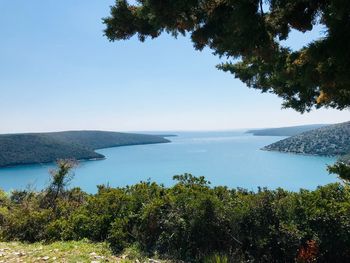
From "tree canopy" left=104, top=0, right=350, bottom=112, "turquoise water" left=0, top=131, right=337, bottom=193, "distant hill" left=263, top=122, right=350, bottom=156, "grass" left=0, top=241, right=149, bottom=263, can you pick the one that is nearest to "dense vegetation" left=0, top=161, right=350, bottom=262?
"grass" left=0, top=241, right=149, bottom=263

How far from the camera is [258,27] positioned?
3.97 meters

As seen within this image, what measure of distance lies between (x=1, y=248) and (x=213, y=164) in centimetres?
12970

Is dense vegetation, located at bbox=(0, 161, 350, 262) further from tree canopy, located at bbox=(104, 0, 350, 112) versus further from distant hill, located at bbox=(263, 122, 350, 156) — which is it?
distant hill, located at bbox=(263, 122, 350, 156)

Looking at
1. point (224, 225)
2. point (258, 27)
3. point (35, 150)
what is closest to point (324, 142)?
point (35, 150)

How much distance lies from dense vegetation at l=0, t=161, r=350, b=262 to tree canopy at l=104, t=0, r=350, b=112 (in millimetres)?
3838

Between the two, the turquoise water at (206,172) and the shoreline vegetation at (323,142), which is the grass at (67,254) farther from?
the shoreline vegetation at (323,142)

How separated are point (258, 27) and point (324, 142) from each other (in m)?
140

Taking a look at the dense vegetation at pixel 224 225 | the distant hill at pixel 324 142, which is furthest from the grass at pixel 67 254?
the distant hill at pixel 324 142

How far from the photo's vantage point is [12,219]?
12.3 metres

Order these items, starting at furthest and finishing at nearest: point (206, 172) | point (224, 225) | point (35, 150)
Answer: point (35, 150)
point (206, 172)
point (224, 225)

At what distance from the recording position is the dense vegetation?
7.88m

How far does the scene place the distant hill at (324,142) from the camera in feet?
391

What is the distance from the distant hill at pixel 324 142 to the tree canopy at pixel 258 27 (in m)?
111

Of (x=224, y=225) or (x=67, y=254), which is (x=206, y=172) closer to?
(x=224, y=225)
